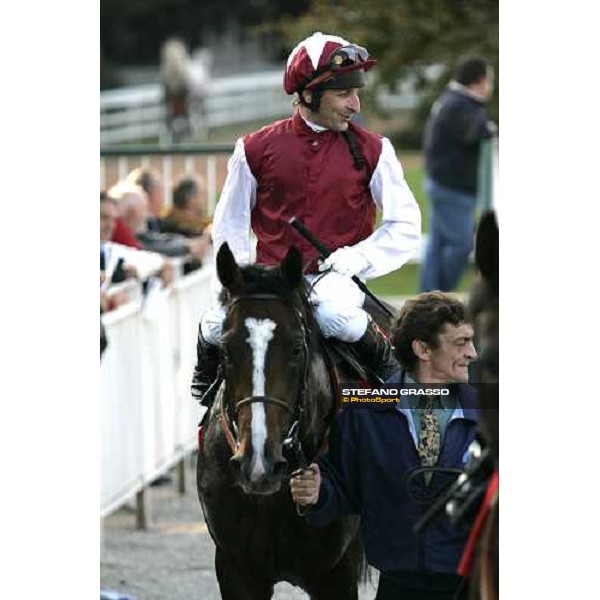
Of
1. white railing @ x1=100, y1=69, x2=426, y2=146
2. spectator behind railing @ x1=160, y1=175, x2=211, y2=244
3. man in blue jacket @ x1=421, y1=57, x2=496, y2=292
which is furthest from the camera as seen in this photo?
man in blue jacket @ x1=421, y1=57, x2=496, y2=292

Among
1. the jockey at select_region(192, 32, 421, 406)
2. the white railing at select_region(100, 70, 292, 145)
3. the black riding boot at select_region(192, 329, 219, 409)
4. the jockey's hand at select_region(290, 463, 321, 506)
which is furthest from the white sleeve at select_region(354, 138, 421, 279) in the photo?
the white railing at select_region(100, 70, 292, 145)

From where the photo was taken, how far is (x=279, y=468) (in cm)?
507

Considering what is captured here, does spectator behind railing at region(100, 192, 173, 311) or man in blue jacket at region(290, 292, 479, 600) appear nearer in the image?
man in blue jacket at region(290, 292, 479, 600)

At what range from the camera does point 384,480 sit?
5.23 m

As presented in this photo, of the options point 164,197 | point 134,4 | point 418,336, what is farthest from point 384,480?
point 134,4

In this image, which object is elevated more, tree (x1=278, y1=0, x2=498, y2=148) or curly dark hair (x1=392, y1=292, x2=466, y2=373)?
tree (x1=278, y1=0, x2=498, y2=148)

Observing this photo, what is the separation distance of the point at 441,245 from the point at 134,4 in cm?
2154

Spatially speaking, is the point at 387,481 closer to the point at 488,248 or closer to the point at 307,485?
the point at 307,485

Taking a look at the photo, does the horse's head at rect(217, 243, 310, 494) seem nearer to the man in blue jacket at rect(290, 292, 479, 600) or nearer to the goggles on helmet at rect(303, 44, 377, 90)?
the man in blue jacket at rect(290, 292, 479, 600)

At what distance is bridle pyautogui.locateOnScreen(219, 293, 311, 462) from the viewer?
5152 millimetres

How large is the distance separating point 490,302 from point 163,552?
3.96 metres

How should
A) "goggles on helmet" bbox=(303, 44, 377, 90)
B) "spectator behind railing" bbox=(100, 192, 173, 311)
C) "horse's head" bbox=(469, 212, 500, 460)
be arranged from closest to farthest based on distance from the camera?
"horse's head" bbox=(469, 212, 500, 460), "goggles on helmet" bbox=(303, 44, 377, 90), "spectator behind railing" bbox=(100, 192, 173, 311)
